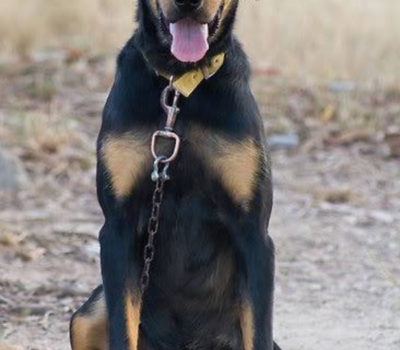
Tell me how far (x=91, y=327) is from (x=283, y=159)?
Answer: 484cm

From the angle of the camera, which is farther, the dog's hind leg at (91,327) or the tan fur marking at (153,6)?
the dog's hind leg at (91,327)

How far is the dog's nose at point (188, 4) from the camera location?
400 centimetres

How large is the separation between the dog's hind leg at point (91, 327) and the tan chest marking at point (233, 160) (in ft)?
2.41

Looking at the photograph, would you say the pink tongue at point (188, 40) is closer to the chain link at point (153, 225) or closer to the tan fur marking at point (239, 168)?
the tan fur marking at point (239, 168)

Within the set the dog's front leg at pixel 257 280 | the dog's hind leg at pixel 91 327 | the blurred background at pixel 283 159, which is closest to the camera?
the dog's front leg at pixel 257 280

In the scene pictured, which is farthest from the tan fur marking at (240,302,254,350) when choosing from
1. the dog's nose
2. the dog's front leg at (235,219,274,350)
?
the dog's nose

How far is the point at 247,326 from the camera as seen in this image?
13.8 ft

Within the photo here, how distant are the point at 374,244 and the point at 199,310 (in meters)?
2.82

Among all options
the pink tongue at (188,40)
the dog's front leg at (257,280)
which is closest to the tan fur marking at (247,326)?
the dog's front leg at (257,280)

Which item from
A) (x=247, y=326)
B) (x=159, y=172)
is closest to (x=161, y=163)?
(x=159, y=172)

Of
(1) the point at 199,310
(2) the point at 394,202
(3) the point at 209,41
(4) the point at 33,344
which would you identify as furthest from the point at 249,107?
(2) the point at 394,202

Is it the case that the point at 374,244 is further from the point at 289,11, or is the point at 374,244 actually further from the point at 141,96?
the point at 289,11

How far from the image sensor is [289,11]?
553 inches

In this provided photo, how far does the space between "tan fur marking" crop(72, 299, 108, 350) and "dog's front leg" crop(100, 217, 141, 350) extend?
10.9 inches
